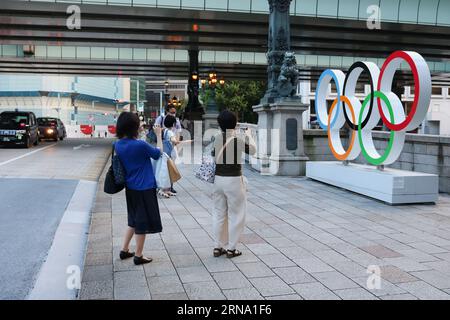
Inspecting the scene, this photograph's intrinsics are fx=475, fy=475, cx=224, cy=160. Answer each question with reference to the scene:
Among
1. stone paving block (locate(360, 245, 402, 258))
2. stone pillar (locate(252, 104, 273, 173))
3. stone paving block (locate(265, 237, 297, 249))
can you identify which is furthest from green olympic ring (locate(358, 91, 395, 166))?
stone pillar (locate(252, 104, 273, 173))

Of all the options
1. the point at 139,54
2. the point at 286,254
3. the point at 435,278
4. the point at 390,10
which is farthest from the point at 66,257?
the point at 139,54

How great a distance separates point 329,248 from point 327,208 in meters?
2.79

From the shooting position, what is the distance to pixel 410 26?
29969 mm

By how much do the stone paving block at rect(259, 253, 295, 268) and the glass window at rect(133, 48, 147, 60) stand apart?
36.6 metres

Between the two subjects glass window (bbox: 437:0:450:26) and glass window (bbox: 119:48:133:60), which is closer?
glass window (bbox: 437:0:450:26)

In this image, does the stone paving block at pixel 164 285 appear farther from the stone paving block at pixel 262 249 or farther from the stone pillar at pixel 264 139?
the stone pillar at pixel 264 139

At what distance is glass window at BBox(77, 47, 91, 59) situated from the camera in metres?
39.2

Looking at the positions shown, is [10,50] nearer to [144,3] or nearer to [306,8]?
[144,3]

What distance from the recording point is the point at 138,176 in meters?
5.21

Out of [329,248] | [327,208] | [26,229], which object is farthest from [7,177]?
[329,248]

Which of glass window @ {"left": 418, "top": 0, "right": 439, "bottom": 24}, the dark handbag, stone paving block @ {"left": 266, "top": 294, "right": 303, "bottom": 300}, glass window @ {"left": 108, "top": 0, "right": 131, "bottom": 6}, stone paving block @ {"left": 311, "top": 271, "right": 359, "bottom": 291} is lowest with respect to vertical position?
stone paving block @ {"left": 311, "top": 271, "right": 359, "bottom": 291}

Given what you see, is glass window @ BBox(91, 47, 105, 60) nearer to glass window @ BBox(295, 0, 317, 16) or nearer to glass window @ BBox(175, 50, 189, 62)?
glass window @ BBox(175, 50, 189, 62)

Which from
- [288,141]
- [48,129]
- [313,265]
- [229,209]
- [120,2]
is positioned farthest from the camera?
[48,129]

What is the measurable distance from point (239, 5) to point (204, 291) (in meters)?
24.6
